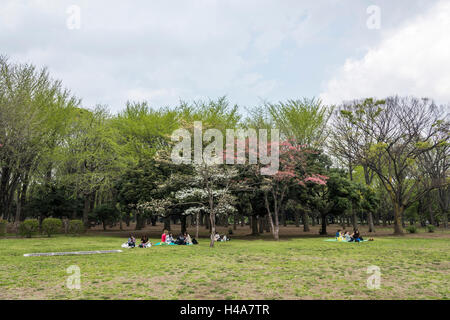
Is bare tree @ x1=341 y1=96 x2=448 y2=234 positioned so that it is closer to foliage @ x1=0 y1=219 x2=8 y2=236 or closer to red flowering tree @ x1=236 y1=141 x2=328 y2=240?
red flowering tree @ x1=236 y1=141 x2=328 y2=240

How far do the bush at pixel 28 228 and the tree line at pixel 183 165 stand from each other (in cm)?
532

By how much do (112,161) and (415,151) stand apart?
32.2 metres

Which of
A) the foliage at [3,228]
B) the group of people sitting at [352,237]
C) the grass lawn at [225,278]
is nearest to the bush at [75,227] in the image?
the foliage at [3,228]

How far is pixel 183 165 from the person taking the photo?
29.6 m

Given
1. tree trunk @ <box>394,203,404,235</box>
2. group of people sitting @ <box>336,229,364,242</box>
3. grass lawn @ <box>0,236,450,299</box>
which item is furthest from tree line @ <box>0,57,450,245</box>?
grass lawn @ <box>0,236,450,299</box>

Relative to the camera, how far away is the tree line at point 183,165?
89.2 feet

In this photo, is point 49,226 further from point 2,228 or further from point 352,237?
point 352,237

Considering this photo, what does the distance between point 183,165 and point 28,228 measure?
1378 cm

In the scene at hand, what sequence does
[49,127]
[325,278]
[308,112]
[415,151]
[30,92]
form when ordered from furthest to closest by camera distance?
[308,112], [415,151], [49,127], [30,92], [325,278]

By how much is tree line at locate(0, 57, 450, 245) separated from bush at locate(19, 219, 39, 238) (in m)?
5.32

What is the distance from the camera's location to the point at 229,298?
7785 millimetres

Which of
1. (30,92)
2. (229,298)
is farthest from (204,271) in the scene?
(30,92)
